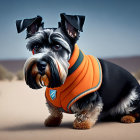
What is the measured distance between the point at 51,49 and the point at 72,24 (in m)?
0.41

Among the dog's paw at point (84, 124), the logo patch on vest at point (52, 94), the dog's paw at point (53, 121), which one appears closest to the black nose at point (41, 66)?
the logo patch on vest at point (52, 94)

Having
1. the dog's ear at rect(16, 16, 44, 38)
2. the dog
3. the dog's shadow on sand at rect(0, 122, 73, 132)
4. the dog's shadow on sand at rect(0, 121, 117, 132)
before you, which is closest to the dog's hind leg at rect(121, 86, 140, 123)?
the dog

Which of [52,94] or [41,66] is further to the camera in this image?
[52,94]

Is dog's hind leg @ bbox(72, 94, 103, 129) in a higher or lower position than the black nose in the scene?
lower

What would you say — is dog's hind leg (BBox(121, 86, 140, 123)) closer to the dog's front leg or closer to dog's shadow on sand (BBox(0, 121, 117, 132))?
dog's shadow on sand (BBox(0, 121, 117, 132))

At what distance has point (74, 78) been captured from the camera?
4.07 m

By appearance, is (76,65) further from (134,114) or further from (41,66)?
(134,114)

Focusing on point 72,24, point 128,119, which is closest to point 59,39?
point 72,24

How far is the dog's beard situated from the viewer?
3615mm

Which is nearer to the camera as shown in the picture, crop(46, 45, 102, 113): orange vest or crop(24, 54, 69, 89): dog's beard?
crop(24, 54, 69, 89): dog's beard

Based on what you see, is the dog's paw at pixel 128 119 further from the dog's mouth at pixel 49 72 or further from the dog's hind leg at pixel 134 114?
the dog's mouth at pixel 49 72

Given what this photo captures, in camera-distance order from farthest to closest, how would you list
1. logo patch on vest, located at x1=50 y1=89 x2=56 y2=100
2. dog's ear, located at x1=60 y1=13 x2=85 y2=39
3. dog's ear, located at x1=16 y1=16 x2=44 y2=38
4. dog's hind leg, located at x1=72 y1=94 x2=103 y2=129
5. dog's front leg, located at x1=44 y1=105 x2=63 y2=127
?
1. dog's front leg, located at x1=44 y1=105 x2=63 y2=127
2. logo patch on vest, located at x1=50 y1=89 x2=56 y2=100
3. dog's hind leg, located at x1=72 y1=94 x2=103 y2=129
4. dog's ear, located at x1=16 y1=16 x2=44 y2=38
5. dog's ear, located at x1=60 y1=13 x2=85 y2=39

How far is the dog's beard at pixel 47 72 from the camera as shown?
11.9ft

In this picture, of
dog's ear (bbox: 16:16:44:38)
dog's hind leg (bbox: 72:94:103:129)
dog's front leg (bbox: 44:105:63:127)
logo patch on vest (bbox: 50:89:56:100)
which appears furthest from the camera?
dog's front leg (bbox: 44:105:63:127)
